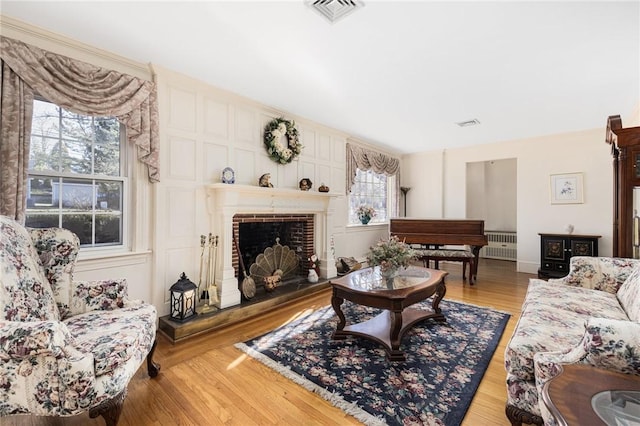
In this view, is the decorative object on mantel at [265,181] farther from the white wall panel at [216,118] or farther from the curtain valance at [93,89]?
the curtain valance at [93,89]

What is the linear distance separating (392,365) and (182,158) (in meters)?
2.75

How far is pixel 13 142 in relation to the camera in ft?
6.64

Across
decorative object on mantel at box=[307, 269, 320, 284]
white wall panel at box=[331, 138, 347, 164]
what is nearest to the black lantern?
decorative object on mantel at box=[307, 269, 320, 284]

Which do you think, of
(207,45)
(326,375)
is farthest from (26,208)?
(326,375)

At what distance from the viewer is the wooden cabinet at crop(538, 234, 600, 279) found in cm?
450

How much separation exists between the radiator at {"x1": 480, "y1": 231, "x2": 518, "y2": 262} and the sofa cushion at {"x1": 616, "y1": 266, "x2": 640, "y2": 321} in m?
4.48

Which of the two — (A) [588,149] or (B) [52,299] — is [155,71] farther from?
(A) [588,149]

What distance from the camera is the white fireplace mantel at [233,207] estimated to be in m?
3.16

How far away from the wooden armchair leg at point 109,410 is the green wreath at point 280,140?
296 cm

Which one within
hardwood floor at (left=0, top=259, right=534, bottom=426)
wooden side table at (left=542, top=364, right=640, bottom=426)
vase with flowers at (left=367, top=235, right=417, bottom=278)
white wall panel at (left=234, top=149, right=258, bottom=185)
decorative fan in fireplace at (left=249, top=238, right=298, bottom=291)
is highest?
white wall panel at (left=234, top=149, right=258, bottom=185)

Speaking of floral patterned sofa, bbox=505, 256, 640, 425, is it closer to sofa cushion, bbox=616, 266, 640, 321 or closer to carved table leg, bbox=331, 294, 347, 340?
sofa cushion, bbox=616, 266, 640, 321

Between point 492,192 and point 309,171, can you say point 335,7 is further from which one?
point 492,192

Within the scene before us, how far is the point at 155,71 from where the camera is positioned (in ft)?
9.08

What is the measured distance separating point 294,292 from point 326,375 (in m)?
1.69
